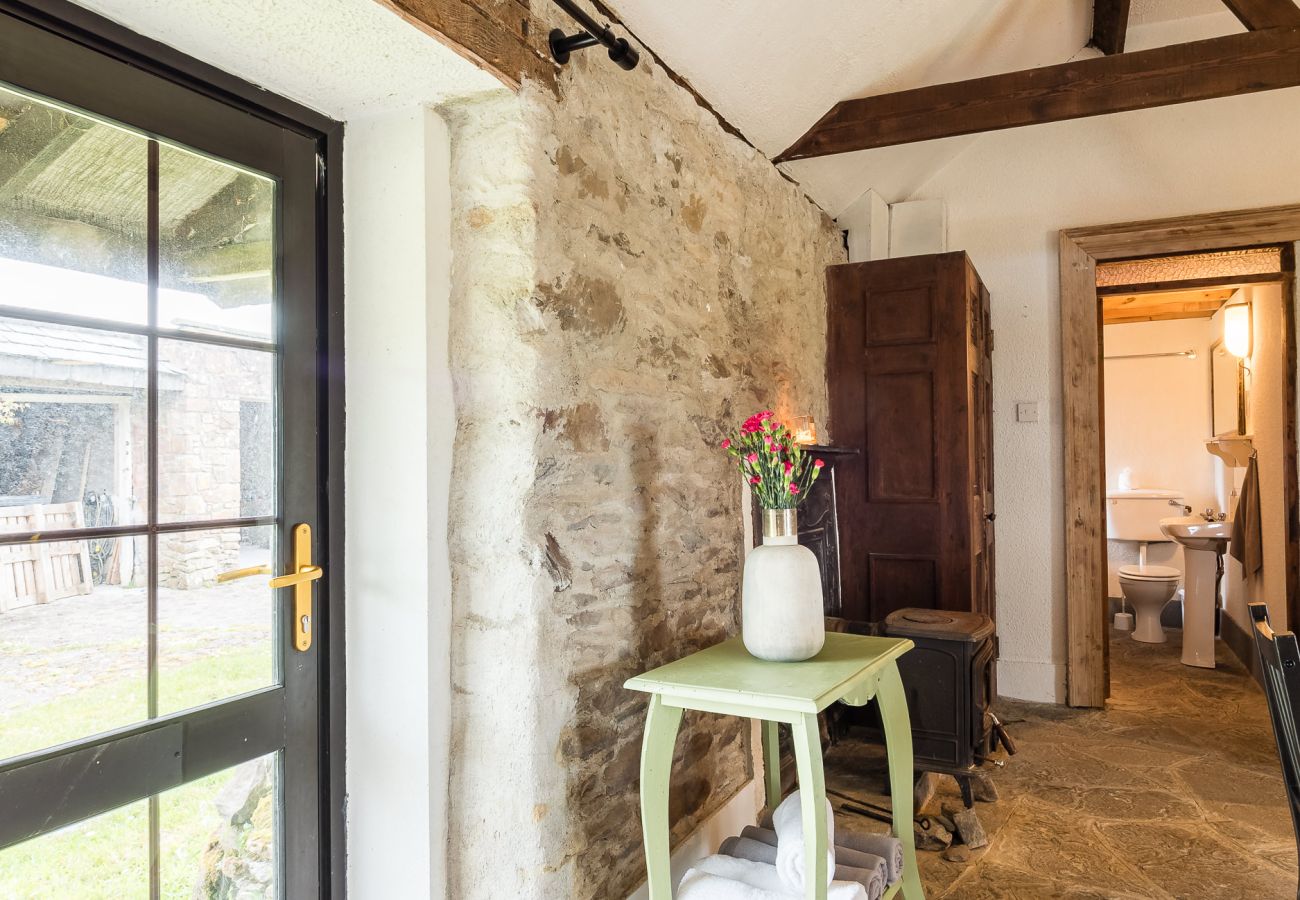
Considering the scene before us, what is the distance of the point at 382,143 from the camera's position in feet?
6.22

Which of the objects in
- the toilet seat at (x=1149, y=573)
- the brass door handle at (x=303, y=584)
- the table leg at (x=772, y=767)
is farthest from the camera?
the toilet seat at (x=1149, y=573)

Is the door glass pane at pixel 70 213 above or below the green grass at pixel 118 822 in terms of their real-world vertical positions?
above

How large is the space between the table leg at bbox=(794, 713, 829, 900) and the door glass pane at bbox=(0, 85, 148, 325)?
155cm

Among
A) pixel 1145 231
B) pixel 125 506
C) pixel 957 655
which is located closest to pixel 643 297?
pixel 125 506

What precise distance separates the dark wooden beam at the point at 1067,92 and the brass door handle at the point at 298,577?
2.53 m

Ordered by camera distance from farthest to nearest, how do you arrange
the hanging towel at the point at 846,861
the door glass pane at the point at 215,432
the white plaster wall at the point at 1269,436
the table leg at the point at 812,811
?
the white plaster wall at the point at 1269,436 < the hanging towel at the point at 846,861 < the table leg at the point at 812,811 < the door glass pane at the point at 215,432

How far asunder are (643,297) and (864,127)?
1.67 metres

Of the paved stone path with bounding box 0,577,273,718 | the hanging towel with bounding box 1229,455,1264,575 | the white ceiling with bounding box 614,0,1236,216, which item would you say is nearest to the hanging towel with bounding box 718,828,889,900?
the paved stone path with bounding box 0,577,273,718

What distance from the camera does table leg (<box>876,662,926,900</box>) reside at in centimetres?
224

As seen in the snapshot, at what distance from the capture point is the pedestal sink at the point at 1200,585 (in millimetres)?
5309

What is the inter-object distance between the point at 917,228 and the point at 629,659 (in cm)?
323

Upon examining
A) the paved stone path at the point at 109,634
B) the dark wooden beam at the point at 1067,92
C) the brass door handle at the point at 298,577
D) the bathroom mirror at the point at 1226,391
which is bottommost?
the paved stone path at the point at 109,634

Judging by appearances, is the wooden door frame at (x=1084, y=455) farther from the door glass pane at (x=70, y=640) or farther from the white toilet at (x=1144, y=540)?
the door glass pane at (x=70, y=640)

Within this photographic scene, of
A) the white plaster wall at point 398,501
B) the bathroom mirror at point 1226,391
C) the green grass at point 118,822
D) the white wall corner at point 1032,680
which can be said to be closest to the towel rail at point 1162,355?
the bathroom mirror at point 1226,391
